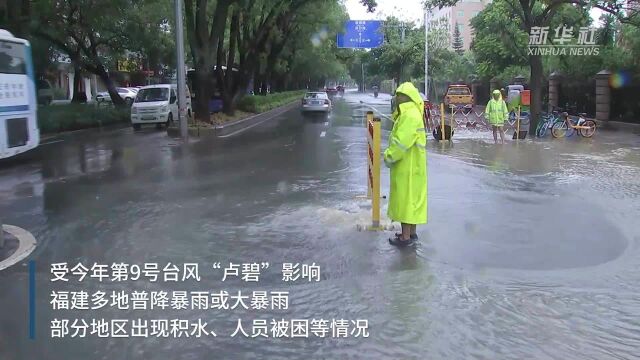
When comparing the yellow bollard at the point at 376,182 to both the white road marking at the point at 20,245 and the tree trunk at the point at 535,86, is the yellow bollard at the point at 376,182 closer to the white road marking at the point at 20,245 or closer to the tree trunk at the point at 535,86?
the white road marking at the point at 20,245

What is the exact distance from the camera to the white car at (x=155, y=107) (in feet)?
81.9

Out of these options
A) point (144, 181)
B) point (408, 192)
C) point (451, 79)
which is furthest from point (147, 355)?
point (451, 79)

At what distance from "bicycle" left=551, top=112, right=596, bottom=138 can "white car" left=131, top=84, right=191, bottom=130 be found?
1320cm

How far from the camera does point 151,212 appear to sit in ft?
29.2

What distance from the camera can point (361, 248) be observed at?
6.90m

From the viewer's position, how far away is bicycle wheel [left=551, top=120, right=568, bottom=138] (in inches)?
793

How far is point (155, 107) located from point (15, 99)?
12182mm

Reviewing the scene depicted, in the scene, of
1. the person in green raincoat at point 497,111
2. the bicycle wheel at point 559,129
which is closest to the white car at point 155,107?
the person in green raincoat at point 497,111

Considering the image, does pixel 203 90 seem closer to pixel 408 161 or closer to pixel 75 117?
pixel 75 117

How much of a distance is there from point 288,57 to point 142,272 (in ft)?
140

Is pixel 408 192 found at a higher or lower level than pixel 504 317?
higher

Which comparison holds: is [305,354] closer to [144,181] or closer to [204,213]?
[204,213]

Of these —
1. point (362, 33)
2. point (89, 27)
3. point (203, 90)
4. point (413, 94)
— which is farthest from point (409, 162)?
point (362, 33)

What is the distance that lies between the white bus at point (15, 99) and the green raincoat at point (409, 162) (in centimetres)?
856
